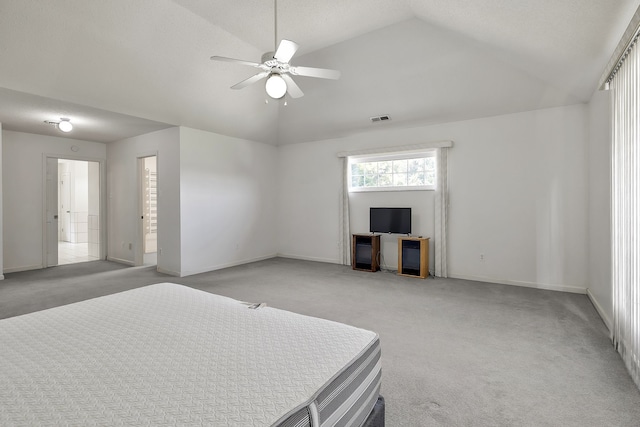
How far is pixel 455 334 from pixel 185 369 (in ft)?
8.73

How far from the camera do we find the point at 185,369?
1190 millimetres

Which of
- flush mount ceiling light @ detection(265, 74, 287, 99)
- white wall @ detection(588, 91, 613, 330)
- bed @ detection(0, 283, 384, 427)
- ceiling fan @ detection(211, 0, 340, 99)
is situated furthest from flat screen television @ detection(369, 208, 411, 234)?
bed @ detection(0, 283, 384, 427)

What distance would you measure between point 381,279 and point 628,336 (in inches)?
123

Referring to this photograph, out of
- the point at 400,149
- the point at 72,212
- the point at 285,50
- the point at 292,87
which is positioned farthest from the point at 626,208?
the point at 72,212

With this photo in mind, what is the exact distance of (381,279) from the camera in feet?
17.2

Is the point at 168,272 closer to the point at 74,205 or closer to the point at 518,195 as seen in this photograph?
the point at 518,195

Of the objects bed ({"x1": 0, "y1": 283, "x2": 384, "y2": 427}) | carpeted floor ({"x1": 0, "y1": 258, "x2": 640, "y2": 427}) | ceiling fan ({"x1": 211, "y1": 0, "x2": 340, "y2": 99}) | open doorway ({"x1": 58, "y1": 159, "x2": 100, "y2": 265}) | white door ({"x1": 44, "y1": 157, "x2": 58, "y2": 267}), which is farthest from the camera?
open doorway ({"x1": 58, "y1": 159, "x2": 100, "y2": 265})

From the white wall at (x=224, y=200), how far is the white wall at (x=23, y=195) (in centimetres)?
305

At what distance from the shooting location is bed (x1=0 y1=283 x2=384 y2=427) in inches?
37.7

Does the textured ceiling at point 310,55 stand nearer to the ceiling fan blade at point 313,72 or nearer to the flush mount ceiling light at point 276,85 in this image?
the ceiling fan blade at point 313,72

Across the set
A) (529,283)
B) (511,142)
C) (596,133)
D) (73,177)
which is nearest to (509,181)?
(511,142)

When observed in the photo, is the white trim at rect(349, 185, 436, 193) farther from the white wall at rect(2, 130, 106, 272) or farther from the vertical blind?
the white wall at rect(2, 130, 106, 272)

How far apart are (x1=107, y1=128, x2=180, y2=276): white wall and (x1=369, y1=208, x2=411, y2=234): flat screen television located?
11.3ft

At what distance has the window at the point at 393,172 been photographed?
5.65 meters
